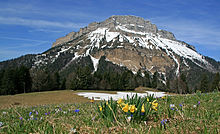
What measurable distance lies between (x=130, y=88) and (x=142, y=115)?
289 ft

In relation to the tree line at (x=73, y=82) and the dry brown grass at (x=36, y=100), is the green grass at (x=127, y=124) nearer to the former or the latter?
the dry brown grass at (x=36, y=100)

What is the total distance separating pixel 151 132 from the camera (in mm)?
2354

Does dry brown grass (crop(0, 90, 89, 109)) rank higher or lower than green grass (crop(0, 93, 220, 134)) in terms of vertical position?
lower

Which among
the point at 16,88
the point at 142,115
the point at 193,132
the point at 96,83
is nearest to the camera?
the point at 193,132

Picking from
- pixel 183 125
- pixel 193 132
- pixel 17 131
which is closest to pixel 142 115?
pixel 183 125

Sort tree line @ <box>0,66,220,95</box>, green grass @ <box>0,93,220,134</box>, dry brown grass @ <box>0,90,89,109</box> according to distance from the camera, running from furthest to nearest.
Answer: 1. tree line @ <box>0,66,220,95</box>
2. dry brown grass @ <box>0,90,89,109</box>
3. green grass @ <box>0,93,220,134</box>

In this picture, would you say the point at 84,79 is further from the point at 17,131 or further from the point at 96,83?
the point at 17,131

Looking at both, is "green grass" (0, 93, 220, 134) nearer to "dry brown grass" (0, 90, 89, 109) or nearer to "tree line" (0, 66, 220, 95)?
"dry brown grass" (0, 90, 89, 109)

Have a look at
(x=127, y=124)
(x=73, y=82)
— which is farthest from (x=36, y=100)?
(x=73, y=82)

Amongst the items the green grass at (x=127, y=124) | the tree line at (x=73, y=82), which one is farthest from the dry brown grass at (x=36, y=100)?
the green grass at (x=127, y=124)

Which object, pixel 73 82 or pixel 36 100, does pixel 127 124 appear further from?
pixel 73 82

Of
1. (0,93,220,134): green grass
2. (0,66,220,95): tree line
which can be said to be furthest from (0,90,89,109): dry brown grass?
(0,93,220,134): green grass

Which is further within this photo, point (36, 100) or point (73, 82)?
point (73, 82)

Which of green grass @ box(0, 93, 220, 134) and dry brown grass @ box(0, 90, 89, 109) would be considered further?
dry brown grass @ box(0, 90, 89, 109)
